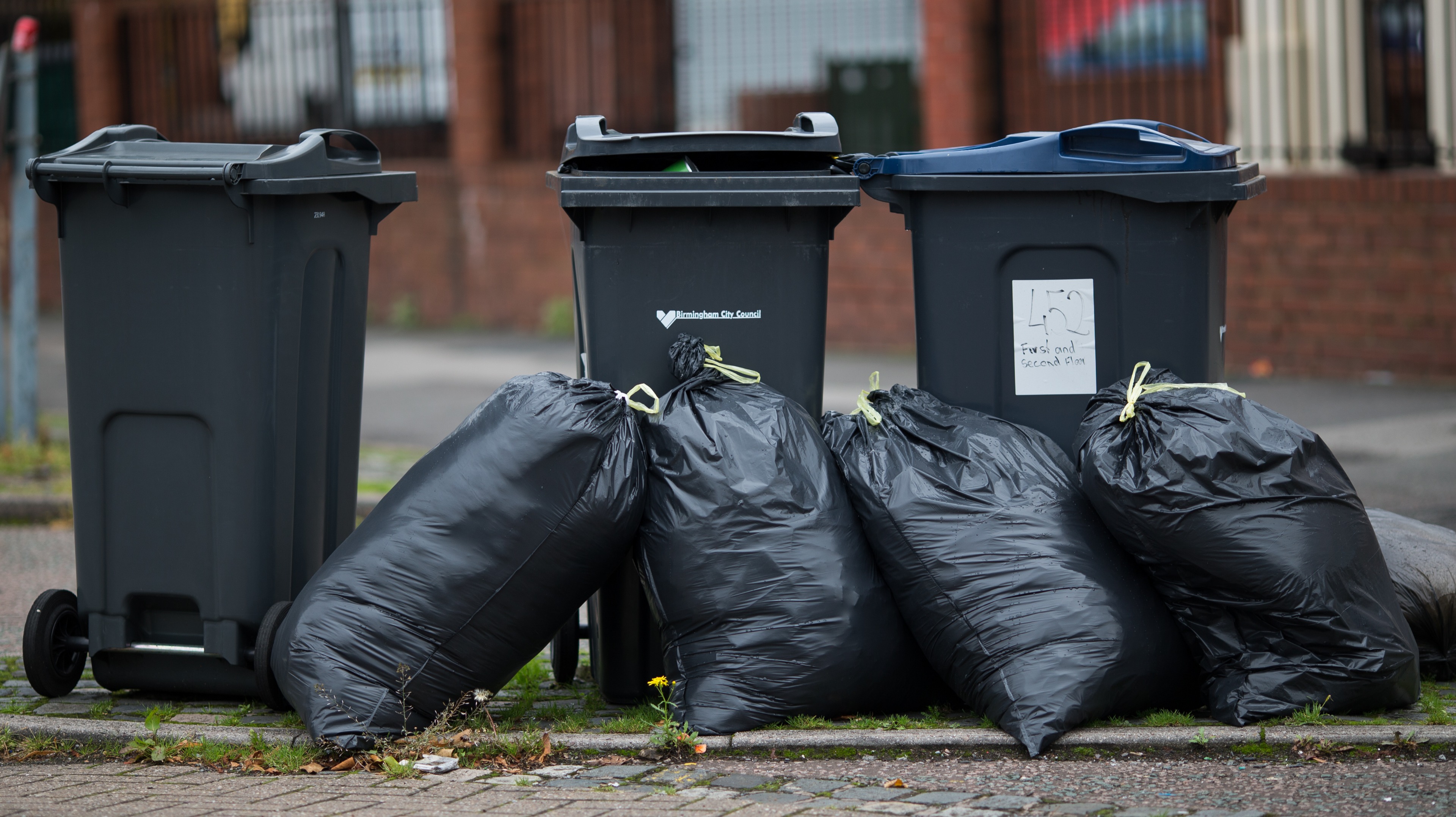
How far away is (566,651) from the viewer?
411 cm

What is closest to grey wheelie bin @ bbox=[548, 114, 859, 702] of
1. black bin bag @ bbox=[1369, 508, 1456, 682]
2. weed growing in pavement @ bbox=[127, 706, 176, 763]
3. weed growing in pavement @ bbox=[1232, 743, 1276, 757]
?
weed growing in pavement @ bbox=[127, 706, 176, 763]

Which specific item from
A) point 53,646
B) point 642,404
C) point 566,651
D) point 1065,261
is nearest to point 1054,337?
point 1065,261

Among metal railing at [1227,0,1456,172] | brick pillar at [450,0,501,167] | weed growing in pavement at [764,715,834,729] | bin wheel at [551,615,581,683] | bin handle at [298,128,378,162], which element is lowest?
weed growing in pavement at [764,715,834,729]

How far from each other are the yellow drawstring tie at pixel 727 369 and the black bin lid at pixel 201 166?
1.04 meters

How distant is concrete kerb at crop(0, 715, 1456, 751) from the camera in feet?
11.1

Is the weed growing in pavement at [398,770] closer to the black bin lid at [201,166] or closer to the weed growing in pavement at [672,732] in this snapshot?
the weed growing in pavement at [672,732]

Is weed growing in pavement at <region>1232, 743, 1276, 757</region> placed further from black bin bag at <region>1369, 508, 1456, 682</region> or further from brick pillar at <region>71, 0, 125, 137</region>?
brick pillar at <region>71, 0, 125, 137</region>

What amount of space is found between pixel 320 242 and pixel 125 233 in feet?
1.55

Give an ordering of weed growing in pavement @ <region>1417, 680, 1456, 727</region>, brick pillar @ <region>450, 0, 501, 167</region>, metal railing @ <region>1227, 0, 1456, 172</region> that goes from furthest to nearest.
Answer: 1. brick pillar @ <region>450, 0, 501, 167</region>
2. metal railing @ <region>1227, 0, 1456, 172</region>
3. weed growing in pavement @ <region>1417, 680, 1456, 727</region>

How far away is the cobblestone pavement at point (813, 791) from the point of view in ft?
10.2

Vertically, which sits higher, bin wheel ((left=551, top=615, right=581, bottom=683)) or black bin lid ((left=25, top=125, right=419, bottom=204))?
black bin lid ((left=25, top=125, right=419, bottom=204))

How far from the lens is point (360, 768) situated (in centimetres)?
344

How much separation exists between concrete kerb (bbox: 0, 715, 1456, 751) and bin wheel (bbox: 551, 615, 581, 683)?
1.59 ft

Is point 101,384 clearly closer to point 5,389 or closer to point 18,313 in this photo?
point 18,313
